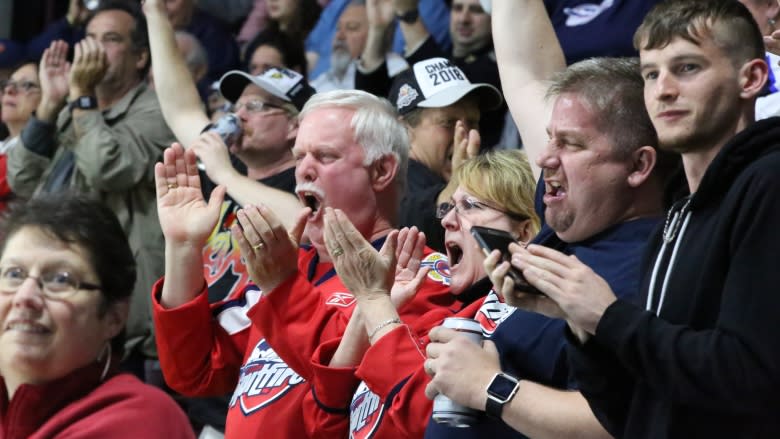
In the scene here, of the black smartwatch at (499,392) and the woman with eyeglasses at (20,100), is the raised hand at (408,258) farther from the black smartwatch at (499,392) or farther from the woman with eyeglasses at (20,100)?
the woman with eyeglasses at (20,100)

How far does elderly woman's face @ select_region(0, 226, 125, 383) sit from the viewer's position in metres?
2.91

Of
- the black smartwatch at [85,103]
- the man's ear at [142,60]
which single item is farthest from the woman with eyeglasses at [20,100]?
the black smartwatch at [85,103]

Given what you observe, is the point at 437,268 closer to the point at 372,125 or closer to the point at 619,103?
the point at 372,125

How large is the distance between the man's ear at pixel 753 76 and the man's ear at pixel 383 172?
1.46 m

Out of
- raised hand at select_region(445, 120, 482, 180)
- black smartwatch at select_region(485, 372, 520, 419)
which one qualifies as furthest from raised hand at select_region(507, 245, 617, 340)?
raised hand at select_region(445, 120, 482, 180)

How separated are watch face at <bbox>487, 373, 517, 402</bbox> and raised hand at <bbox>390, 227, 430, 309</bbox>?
0.66 meters

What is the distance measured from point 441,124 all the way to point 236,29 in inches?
130

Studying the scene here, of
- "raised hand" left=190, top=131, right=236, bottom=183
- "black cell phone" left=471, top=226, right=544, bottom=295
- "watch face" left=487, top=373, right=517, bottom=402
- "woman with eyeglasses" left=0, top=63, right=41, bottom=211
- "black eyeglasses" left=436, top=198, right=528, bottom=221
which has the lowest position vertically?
"woman with eyeglasses" left=0, top=63, right=41, bottom=211

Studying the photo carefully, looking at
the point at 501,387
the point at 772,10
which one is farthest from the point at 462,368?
the point at 772,10

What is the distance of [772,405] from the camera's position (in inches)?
87.6

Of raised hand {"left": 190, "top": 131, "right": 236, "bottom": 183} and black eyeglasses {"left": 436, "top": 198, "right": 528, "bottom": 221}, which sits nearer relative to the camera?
black eyeglasses {"left": 436, "top": 198, "right": 528, "bottom": 221}

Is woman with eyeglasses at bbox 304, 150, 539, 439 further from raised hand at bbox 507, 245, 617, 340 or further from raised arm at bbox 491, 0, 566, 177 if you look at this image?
raised hand at bbox 507, 245, 617, 340

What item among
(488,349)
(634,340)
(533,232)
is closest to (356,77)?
(533,232)

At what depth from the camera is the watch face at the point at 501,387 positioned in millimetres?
2617
